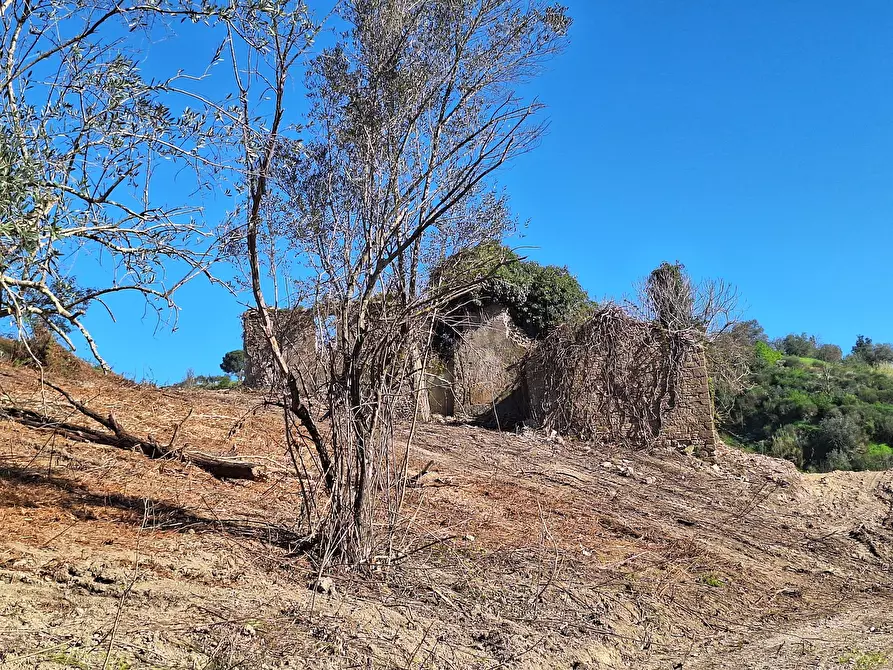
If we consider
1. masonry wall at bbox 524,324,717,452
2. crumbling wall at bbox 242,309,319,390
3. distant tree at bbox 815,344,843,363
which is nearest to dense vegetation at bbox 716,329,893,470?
distant tree at bbox 815,344,843,363

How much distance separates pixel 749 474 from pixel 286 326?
9.90 metres

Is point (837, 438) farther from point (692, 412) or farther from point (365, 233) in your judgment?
point (365, 233)

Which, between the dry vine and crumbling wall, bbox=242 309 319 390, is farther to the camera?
the dry vine

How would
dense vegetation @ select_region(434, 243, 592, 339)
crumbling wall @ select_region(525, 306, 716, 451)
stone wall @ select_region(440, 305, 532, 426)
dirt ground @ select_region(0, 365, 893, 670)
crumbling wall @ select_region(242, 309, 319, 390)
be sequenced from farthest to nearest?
dense vegetation @ select_region(434, 243, 592, 339) → stone wall @ select_region(440, 305, 532, 426) → crumbling wall @ select_region(525, 306, 716, 451) → crumbling wall @ select_region(242, 309, 319, 390) → dirt ground @ select_region(0, 365, 893, 670)

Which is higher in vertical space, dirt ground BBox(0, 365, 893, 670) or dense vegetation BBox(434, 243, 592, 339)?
dense vegetation BBox(434, 243, 592, 339)

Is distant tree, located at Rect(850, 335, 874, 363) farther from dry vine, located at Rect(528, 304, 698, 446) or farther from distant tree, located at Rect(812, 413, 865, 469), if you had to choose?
dry vine, located at Rect(528, 304, 698, 446)

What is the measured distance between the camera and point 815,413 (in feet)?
84.2

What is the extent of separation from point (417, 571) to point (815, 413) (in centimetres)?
2346

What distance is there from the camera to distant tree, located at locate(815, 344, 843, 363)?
126ft

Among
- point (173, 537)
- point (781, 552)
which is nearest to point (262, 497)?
point (173, 537)

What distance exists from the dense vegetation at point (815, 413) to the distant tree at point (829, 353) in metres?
3.82

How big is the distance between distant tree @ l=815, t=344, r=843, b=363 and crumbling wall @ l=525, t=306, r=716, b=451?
28.5 m

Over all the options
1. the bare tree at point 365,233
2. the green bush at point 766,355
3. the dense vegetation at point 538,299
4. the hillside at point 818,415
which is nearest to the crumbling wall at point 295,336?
the bare tree at point 365,233

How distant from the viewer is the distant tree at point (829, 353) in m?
38.5
